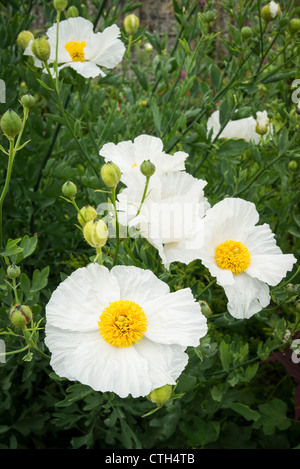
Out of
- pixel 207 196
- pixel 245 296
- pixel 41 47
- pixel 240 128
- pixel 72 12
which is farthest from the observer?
pixel 240 128

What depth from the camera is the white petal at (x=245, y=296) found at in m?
0.89

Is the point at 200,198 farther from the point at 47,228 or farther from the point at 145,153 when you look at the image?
the point at 47,228

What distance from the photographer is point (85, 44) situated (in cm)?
124

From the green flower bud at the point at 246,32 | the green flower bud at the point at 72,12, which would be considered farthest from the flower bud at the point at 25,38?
the green flower bud at the point at 246,32

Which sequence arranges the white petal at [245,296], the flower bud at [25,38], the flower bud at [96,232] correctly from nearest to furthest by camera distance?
the flower bud at [96,232] < the white petal at [245,296] < the flower bud at [25,38]

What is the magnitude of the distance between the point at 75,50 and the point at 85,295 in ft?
2.30

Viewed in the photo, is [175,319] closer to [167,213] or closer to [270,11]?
[167,213]

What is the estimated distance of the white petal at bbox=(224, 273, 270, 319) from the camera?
0.89 meters

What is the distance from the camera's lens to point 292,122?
1284 millimetres

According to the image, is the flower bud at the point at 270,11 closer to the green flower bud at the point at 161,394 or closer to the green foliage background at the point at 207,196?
the green foliage background at the point at 207,196

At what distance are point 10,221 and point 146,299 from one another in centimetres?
80

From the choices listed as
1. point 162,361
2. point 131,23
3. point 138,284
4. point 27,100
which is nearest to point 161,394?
point 162,361

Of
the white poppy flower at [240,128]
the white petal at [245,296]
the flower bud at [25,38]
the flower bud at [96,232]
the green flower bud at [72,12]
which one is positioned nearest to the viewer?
the flower bud at [96,232]
